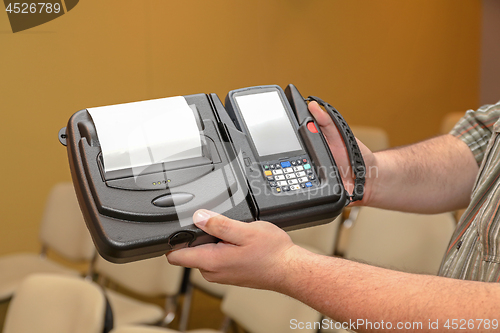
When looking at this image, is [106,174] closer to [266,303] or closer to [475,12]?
[266,303]

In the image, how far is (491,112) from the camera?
96 centimetres

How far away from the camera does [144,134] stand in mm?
700

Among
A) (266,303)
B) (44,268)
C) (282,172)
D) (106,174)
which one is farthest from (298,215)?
(44,268)

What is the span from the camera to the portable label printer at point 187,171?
67 cm

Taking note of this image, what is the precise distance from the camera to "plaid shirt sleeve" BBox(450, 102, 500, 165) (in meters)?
0.96

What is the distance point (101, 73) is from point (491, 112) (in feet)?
6.53

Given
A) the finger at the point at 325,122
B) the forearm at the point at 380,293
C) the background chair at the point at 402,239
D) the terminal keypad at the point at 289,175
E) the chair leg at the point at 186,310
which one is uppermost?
the finger at the point at 325,122

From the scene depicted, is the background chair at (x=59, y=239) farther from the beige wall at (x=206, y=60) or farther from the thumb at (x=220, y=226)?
the thumb at (x=220, y=226)

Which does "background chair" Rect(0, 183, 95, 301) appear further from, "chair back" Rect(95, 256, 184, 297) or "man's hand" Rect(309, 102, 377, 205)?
"man's hand" Rect(309, 102, 377, 205)

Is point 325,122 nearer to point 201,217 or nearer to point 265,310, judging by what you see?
point 201,217

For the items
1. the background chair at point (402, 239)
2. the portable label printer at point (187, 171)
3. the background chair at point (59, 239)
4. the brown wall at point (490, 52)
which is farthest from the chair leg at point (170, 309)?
the brown wall at point (490, 52)

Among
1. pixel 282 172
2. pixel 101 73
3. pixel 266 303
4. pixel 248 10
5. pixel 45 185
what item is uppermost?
pixel 248 10

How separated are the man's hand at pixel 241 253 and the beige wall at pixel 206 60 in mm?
1928

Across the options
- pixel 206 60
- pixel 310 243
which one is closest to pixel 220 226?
pixel 310 243
